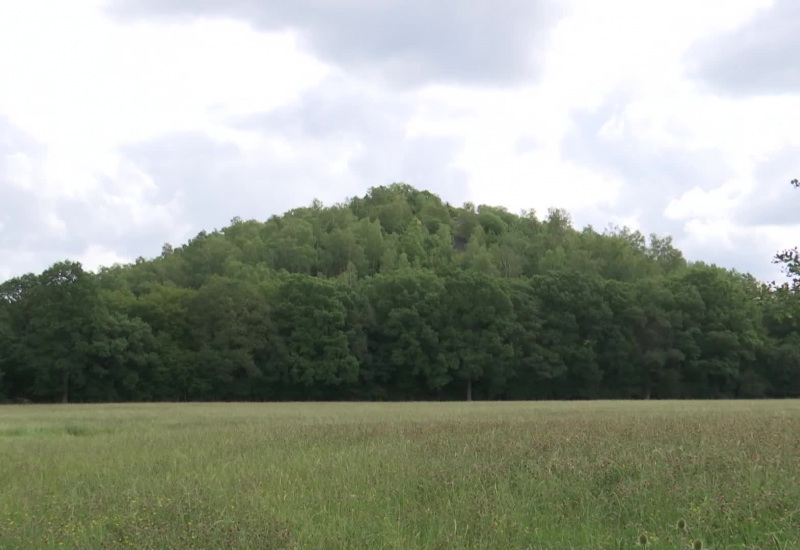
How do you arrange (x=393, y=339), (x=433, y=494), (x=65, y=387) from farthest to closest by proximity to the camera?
(x=393, y=339), (x=65, y=387), (x=433, y=494)

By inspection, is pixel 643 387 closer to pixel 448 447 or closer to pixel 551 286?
pixel 551 286

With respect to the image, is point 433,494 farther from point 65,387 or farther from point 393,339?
point 393,339

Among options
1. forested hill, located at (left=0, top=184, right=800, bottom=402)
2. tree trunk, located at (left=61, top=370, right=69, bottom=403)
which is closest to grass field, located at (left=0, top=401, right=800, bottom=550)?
tree trunk, located at (left=61, top=370, right=69, bottom=403)

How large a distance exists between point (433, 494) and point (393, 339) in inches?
2749

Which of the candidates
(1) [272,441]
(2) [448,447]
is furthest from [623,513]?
(1) [272,441]

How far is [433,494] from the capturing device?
9.53 m

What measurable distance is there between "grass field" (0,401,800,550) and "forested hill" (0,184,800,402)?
5736cm

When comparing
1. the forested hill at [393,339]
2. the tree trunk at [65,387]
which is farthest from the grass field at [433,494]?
the forested hill at [393,339]

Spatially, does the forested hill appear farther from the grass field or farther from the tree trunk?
the grass field

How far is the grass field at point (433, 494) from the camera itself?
775 cm

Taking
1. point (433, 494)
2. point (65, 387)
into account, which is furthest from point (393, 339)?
point (433, 494)

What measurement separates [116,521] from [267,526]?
1.81m

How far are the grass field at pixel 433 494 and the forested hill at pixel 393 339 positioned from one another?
188 ft

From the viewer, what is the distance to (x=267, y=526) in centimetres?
824
